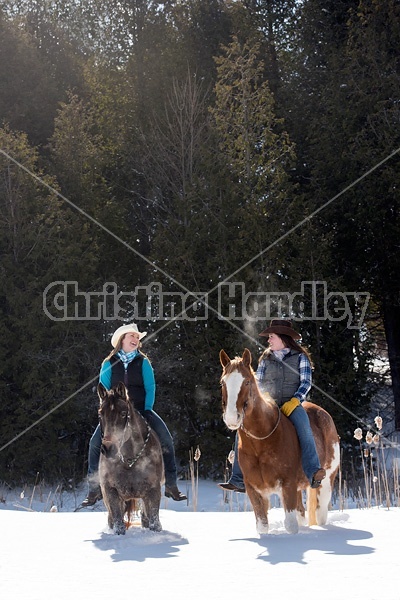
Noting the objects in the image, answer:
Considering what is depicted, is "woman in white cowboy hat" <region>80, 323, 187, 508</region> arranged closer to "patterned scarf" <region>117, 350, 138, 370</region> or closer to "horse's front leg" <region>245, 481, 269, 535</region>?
"patterned scarf" <region>117, 350, 138, 370</region>

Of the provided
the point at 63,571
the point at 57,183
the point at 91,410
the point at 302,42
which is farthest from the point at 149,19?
the point at 63,571

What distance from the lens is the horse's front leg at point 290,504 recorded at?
6.84m

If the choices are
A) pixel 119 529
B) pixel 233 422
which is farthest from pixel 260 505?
pixel 119 529

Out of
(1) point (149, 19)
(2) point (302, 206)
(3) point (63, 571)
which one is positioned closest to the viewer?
(3) point (63, 571)

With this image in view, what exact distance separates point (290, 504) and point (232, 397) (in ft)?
3.75

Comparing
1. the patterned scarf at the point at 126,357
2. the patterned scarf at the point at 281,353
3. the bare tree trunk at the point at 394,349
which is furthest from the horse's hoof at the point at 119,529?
the bare tree trunk at the point at 394,349

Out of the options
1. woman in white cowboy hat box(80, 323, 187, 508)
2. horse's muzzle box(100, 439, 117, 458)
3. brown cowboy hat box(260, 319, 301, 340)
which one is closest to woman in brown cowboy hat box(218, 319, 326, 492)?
brown cowboy hat box(260, 319, 301, 340)

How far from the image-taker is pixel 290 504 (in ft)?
22.5

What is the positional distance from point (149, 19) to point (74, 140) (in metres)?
9.08

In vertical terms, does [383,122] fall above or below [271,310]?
above

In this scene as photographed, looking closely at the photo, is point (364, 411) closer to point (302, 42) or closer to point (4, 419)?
point (4, 419)

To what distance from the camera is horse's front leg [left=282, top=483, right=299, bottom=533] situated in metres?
6.84

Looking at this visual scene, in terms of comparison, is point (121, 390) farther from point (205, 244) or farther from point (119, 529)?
point (205, 244)

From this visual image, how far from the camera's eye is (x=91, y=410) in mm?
19688
